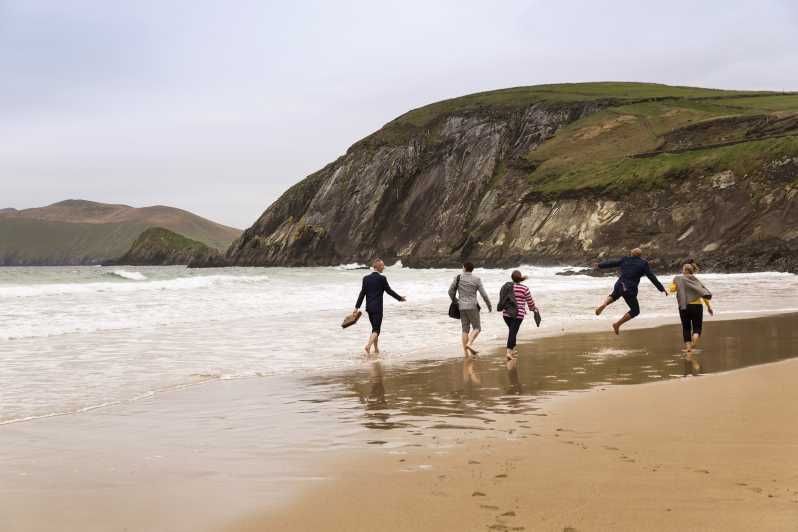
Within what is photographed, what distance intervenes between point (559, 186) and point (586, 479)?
79472 millimetres

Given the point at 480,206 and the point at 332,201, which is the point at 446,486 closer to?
the point at 480,206

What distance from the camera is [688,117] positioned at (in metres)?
95.5

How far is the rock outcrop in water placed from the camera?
218 ft

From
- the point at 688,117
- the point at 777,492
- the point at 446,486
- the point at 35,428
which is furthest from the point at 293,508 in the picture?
the point at 688,117

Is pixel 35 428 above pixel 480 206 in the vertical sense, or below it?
below

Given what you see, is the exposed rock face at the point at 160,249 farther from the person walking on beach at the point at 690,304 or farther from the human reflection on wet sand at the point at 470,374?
the person walking on beach at the point at 690,304

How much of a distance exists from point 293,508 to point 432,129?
355ft

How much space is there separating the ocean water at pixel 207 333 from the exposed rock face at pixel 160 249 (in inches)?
5203

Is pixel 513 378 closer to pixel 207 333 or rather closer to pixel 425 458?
pixel 425 458

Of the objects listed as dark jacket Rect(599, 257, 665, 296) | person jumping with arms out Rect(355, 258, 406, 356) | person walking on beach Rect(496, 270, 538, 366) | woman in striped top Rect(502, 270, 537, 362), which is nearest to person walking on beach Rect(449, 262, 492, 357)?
person walking on beach Rect(496, 270, 538, 366)

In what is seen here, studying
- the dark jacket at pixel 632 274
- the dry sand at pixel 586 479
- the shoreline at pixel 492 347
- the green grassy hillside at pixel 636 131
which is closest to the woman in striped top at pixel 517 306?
the shoreline at pixel 492 347

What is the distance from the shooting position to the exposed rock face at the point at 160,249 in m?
163

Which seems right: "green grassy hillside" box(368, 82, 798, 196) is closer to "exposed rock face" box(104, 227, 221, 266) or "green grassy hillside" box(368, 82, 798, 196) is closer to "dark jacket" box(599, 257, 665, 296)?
"dark jacket" box(599, 257, 665, 296)

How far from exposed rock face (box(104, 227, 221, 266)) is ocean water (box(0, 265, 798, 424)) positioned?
5203 inches
